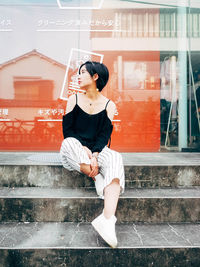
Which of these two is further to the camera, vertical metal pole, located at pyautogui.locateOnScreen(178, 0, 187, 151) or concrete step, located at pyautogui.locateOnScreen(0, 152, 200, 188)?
vertical metal pole, located at pyautogui.locateOnScreen(178, 0, 187, 151)

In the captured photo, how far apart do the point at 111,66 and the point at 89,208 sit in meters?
3.03

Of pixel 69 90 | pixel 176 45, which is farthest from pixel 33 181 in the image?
pixel 176 45

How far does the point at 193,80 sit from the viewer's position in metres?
4.59

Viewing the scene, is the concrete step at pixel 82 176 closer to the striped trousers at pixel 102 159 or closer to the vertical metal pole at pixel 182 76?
the striped trousers at pixel 102 159

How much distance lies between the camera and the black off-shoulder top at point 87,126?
2.40 meters

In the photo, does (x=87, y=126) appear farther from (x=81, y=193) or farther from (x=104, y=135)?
(x=81, y=193)

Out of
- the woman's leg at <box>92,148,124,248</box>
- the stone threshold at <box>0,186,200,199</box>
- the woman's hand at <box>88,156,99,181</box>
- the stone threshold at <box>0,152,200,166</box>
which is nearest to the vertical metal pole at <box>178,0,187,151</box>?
the stone threshold at <box>0,152,200,166</box>

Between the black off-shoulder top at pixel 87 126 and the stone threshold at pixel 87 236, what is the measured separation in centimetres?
77

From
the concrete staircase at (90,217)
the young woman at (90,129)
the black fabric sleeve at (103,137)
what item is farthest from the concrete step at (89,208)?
the black fabric sleeve at (103,137)

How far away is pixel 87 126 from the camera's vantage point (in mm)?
2436

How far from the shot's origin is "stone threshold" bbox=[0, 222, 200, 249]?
1.77 metres

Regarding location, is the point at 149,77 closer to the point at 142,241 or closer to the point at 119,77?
the point at 119,77

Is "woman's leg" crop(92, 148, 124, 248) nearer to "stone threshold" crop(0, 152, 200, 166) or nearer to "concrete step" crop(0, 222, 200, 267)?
"concrete step" crop(0, 222, 200, 267)

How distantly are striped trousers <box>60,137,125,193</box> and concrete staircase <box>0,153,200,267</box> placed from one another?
32 centimetres
